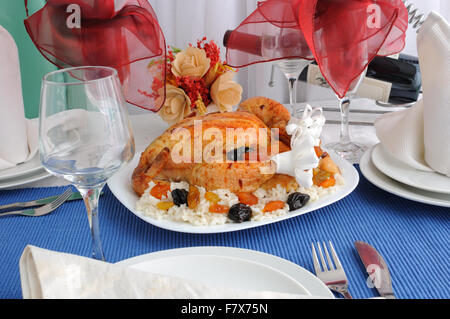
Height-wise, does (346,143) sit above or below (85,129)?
below

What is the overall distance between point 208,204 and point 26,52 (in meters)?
1.03

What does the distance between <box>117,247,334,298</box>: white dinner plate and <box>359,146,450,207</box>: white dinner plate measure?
364 mm

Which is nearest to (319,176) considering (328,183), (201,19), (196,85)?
(328,183)

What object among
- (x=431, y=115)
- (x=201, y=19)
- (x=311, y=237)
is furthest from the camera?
(x=201, y=19)

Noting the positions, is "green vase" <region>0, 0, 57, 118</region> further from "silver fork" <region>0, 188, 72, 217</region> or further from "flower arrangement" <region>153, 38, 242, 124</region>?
"silver fork" <region>0, 188, 72, 217</region>

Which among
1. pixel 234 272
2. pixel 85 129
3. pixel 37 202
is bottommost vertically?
pixel 37 202

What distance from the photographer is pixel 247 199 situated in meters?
0.83

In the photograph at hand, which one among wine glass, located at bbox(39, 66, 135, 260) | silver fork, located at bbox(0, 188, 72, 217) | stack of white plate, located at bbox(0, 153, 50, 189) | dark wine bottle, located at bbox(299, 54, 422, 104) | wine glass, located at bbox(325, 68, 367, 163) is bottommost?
silver fork, located at bbox(0, 188, 72, 217)

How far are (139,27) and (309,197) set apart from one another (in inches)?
24.1

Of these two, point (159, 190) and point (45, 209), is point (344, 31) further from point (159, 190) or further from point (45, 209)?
point (45, 209)

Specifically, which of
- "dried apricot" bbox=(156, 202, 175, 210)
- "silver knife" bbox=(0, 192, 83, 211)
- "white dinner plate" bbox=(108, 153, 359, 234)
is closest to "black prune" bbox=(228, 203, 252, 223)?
"white dinner plate" bbox=(108, 153, 359, 234)

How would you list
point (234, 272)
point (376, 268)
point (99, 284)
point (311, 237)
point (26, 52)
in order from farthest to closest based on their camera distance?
point (26, 52) < point (311, 237) < point (376, 268) < point (234, 272) < point (99, 284)

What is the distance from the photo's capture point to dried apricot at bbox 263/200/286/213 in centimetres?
81
